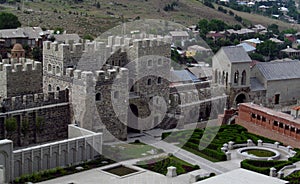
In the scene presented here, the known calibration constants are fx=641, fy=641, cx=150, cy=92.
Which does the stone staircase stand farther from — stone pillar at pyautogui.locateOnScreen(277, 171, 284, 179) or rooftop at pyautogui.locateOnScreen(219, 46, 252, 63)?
rooftop at pyautogui.locateOnScreen(219, 46, 252, 63)

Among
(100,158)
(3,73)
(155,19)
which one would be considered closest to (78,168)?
(100,158)

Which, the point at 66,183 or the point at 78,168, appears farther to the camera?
the point at 78,168

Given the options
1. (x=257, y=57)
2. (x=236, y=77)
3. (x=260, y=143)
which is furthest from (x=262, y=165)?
(x=257, y=57)

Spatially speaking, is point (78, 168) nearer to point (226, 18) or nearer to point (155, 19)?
point (155, 19)

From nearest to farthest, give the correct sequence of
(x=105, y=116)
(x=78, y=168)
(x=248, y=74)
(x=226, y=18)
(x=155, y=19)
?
1. (x=78, y=168)
2. (x=105, y=116)
3. (x=248, y=74)
4. (x=155, y=19)
5. (x=226, y=18)

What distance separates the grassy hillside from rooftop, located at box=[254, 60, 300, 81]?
44.0m

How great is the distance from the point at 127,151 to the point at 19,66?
10031 millimetres

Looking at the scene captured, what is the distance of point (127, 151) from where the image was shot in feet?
143

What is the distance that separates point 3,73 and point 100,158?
9.42 metres

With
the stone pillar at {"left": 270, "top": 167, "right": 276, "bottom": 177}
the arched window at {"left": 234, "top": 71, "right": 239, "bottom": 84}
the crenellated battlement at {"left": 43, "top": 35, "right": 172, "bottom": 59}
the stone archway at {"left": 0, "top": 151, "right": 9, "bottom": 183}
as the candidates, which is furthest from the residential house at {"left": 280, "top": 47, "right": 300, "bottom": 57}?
the stone archway at {"left": 0, "top": 151, "right": 9, "bottom": 183}

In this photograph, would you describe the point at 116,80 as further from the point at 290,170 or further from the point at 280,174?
the point at 290,170

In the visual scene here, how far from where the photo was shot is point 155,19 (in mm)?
119562

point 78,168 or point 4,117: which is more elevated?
point 4,117

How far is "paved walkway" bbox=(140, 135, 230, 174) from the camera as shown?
4103 cm
